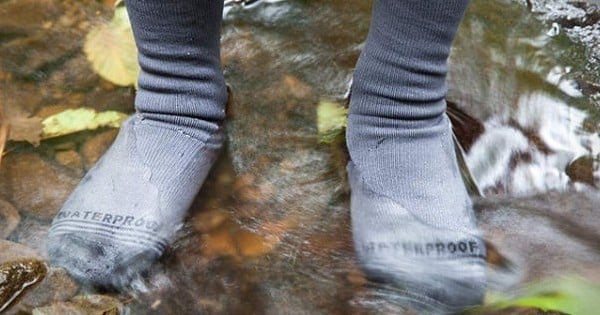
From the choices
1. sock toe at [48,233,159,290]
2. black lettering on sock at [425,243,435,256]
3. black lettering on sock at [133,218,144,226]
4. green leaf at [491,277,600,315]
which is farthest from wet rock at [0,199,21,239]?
green leaf at [491,277,600,315]

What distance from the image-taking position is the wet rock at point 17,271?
3.13 ft

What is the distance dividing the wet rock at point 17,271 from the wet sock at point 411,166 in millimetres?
483

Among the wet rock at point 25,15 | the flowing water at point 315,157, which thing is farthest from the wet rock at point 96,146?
the wet rock at point 25,15

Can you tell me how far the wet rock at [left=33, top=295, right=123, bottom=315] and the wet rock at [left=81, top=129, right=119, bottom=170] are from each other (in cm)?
30

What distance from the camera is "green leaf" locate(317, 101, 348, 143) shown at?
4.15 feet

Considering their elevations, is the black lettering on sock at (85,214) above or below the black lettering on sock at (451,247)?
below

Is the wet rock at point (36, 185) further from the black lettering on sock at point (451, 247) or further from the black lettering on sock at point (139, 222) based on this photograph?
the black lettering on sock at point (451, 247)

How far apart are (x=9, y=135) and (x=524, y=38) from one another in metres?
1.05

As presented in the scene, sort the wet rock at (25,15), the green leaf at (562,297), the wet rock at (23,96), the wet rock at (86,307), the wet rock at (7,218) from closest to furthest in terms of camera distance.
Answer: the green leaf at (562,297), the wet rock at (86,307), the wet rock at (7,218), the wet rock at (23,96), the wet rock at (25,15)

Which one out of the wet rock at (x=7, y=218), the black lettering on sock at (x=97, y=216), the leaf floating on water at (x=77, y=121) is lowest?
the wet rock at (x=7, y=218)

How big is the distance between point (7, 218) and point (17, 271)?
155 millimetres

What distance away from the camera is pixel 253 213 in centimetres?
113

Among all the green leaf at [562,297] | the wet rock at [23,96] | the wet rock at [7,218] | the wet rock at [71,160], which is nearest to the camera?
the green leaf at [562,297]

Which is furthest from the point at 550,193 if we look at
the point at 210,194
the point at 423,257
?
the point at 210,194
